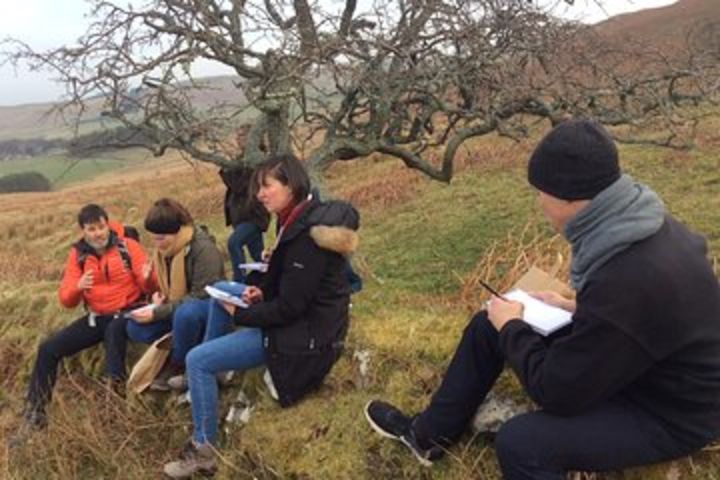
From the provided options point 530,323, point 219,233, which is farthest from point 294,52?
point 219,233

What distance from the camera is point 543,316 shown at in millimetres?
3307

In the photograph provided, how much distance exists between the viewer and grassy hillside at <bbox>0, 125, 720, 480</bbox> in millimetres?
4414

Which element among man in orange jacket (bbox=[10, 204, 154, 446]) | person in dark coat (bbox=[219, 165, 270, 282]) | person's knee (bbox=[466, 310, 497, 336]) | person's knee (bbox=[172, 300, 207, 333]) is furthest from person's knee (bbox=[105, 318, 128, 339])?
person's knee (bbox=[466, 310, 497, 336])

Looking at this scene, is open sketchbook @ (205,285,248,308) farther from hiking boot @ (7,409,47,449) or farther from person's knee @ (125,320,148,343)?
hiking boot @ (7,409,47,449)

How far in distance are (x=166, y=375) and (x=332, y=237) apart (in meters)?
2.25

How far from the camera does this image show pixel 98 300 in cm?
597

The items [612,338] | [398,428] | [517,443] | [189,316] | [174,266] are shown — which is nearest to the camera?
[612,338]

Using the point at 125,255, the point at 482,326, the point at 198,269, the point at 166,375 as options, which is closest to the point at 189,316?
the point at 198,269

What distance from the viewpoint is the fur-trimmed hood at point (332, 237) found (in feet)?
14.0

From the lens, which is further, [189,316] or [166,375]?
[166,375]

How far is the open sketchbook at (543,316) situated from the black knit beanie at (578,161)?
2.14ft

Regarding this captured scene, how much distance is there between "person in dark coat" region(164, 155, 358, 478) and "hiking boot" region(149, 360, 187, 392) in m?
0.94

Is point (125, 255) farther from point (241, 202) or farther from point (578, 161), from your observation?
point (578, 161)

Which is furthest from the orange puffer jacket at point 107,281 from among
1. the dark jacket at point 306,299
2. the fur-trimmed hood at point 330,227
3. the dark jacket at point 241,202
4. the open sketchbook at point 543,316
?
the open sketchbook at point 543,316
